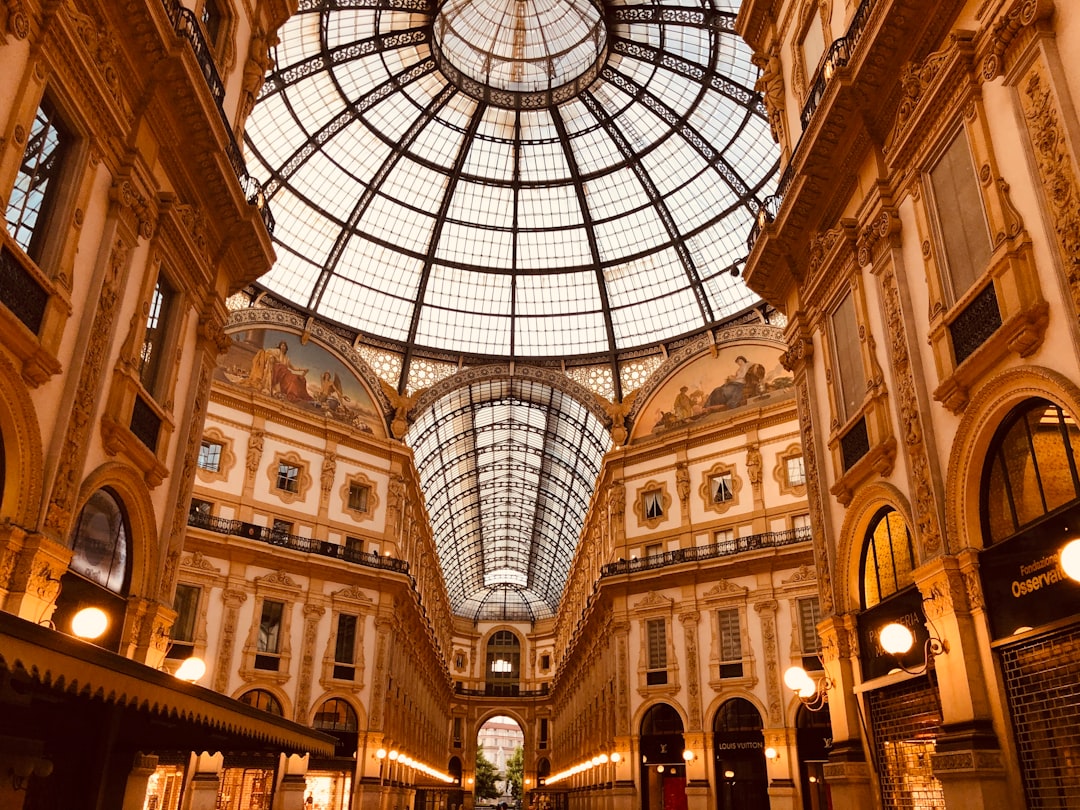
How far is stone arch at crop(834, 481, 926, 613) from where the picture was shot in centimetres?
1466

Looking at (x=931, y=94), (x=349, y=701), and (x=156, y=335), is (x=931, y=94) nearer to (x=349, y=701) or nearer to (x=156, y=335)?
(x=156, y=335)

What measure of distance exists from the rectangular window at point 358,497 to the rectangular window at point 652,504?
542 inches

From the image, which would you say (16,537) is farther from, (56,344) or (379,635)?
(379,635)

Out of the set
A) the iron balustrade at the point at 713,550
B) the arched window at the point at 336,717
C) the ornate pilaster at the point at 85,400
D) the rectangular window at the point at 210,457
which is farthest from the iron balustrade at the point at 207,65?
the iron balustrade at the point at 713,550

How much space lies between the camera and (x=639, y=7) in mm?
35594

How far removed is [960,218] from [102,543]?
14454 millimetres

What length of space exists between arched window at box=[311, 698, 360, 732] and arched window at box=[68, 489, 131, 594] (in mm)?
22240

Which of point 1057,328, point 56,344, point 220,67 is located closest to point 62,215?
point 56,344

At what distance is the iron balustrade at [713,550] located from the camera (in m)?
34.7

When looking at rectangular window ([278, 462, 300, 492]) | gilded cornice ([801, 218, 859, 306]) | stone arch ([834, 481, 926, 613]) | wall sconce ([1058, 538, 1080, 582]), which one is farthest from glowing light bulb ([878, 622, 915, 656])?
rectangular window ([278, 462, 300, 492])

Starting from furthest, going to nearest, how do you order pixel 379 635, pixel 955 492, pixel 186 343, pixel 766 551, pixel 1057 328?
pixel 379 635
pixel 766 551
pixel 186 343
pixel 955 492
pixel 1057 328

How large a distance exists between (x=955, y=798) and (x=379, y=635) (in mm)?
30182

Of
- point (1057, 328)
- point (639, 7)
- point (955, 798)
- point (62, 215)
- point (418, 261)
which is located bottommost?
point (955, 798)

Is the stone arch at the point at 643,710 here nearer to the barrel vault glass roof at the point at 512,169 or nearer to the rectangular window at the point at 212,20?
the barrel vault glass roof at the point at 512,169
